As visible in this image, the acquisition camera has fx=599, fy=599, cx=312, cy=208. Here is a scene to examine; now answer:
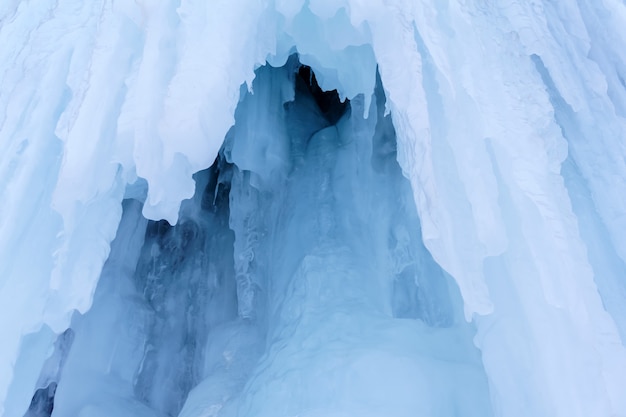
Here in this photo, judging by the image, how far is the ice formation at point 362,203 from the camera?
1.41 metres

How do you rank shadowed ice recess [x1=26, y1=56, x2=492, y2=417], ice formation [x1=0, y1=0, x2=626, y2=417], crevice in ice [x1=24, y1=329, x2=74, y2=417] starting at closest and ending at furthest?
ice formation [x1=0, y1=0, x2=626, y2=417] → shadowed ice recess [x1=26, y1=56, x2=492, y2=417] → crevice in ice [x1=24, y1=329, x2=74, y2=417]

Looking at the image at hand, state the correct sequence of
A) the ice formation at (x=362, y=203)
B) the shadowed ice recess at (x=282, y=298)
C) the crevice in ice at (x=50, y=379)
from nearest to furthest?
the ice formation at (x=362, y=203) → the shadowed ice recess at (x=282, y=298) → the crevice in ice at (x=50, y=379)

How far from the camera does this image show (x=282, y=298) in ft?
7.66

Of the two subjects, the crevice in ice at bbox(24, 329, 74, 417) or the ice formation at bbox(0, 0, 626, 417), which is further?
the crevice in ice at bbox(24, 329, 74, 417)

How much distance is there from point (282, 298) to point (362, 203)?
508 mm

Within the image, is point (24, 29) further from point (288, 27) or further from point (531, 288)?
point (531, 288)

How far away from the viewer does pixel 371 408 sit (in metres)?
1.60

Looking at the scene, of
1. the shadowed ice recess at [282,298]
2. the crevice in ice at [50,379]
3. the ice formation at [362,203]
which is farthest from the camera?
the crevice in ice at [50,379]

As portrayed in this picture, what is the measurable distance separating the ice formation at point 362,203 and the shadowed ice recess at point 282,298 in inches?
0.4

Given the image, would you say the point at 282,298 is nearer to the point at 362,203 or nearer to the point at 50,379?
the point at 362,203

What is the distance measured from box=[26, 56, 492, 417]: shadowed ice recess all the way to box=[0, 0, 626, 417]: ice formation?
0.01 m

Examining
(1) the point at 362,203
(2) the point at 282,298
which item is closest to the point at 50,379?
(2) the point at 282,298

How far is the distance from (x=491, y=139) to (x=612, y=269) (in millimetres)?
450

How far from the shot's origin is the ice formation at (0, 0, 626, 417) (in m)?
1.41
